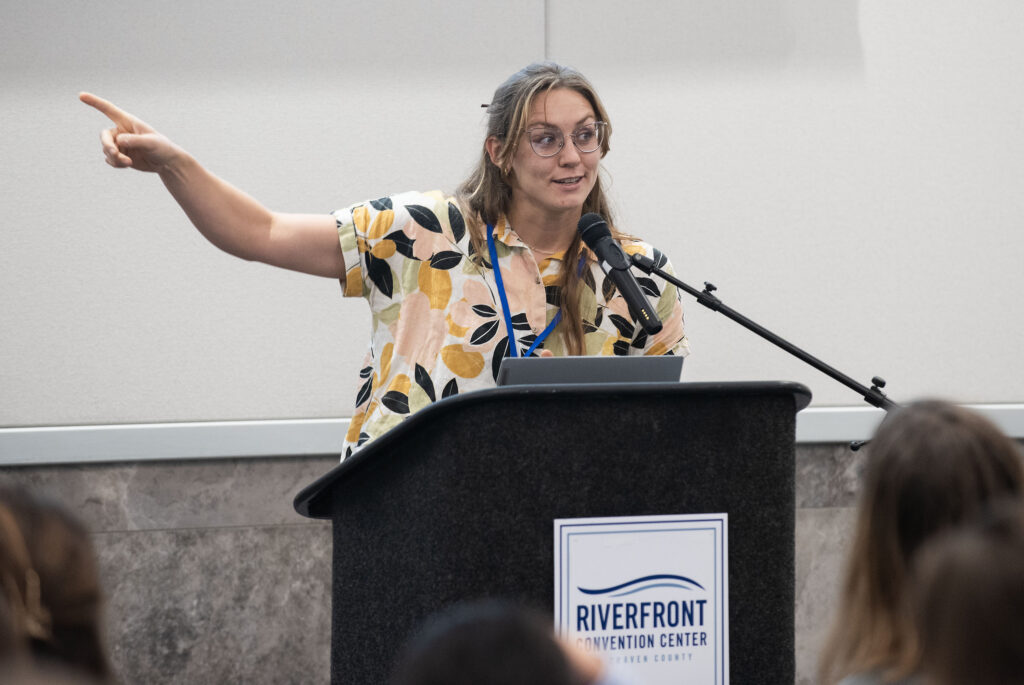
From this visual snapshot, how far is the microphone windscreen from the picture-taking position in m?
1.91

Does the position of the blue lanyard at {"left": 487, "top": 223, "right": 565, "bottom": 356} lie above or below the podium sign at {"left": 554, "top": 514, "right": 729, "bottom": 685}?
above

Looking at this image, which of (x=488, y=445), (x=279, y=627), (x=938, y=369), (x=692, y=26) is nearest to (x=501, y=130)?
(x=488, y=445)

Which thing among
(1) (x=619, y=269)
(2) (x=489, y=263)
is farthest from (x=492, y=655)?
(2) (x=489, y=263)

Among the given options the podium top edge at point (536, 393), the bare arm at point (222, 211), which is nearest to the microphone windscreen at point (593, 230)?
the podium top edge at point (536, 393)

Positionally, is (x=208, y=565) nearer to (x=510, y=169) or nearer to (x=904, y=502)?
(x=510, y=169)

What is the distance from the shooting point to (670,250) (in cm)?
359

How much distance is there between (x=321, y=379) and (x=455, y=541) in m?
1.96

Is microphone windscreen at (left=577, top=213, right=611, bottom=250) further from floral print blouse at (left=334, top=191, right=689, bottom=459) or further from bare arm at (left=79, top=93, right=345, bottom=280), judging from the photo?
bare arm at (left=79, top=93, right=345, bottom=280)

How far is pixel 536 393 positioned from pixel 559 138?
0.86 m

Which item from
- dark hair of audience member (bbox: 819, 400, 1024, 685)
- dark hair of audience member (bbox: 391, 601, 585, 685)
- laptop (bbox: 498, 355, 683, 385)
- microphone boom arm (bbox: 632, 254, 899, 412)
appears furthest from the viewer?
microphone boom arm (bbox: 632, 254, 899, 412)

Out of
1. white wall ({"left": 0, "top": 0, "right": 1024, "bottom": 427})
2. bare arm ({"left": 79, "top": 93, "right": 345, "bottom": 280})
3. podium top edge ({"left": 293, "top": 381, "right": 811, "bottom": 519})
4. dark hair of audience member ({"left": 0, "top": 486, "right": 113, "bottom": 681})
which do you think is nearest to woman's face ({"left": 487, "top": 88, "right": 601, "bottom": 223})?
bare arm ({"left": 79, "top": 93, "right": 345, "bottom": 280})

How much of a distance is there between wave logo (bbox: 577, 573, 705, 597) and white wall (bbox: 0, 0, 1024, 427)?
198cm

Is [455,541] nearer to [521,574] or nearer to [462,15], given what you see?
[521,574]

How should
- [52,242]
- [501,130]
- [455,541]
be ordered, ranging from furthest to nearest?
[52,242] → [501,130] → [455,541]
